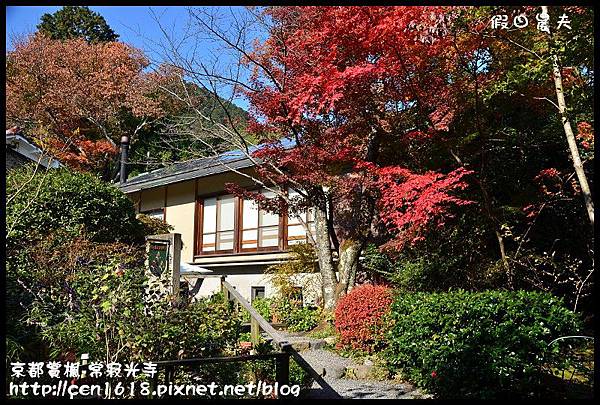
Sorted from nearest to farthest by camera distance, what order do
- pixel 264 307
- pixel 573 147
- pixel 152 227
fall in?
pixel 573 147
pixel 152 227
pixel 264 307

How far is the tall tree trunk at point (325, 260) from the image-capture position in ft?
34.4

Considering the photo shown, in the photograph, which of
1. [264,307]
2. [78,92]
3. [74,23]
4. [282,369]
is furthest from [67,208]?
[74,23]

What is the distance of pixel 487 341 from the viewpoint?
582 centimetres

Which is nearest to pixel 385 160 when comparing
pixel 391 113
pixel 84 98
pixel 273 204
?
pixel 391 113

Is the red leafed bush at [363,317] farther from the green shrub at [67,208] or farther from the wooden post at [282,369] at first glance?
the green shrub at [67,208]

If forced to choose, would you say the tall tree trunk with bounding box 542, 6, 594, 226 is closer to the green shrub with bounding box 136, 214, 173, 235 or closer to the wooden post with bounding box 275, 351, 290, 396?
the wooden post with bounding box 275, 351, 290, 396

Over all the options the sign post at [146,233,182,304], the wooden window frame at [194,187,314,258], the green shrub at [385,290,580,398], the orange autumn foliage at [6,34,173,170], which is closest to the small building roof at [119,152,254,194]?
the wooden window frame at [194,187,314,258]

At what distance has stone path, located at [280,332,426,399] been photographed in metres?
6.22

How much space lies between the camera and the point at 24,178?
8688mm

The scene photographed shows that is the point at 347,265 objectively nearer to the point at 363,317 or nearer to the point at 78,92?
the point at 363,317

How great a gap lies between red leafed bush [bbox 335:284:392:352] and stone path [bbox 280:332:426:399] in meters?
0.36

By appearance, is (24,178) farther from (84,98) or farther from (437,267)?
(84,98)

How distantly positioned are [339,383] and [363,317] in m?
1.56

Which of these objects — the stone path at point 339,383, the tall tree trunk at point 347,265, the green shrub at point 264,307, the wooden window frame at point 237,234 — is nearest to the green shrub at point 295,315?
the green shrub at point 264,307
